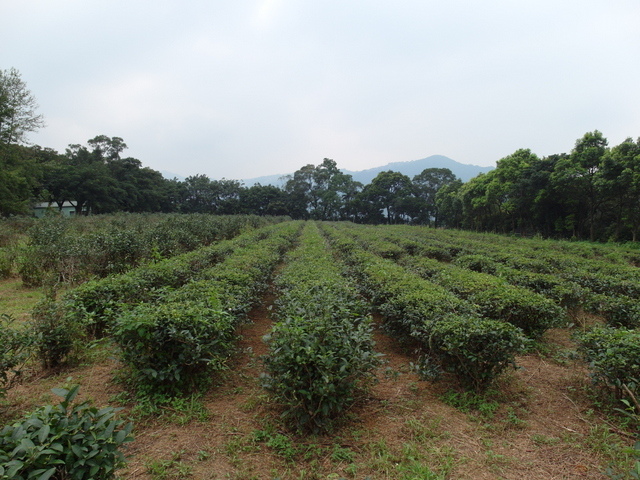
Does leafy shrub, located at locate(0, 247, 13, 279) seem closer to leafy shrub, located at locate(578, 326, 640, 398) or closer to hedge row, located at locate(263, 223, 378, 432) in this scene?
hedge row, located at locate(263, 223, 378, 432)

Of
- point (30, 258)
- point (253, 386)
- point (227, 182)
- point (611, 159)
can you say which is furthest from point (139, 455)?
point (227, 182)

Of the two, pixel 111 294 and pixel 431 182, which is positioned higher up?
pixel 431 182

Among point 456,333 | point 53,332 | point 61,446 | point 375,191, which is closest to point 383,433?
point 456,333

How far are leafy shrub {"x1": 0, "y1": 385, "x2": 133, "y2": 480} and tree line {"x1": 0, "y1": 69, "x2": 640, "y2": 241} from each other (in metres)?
25.4

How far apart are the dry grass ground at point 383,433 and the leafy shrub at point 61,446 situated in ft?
3.13

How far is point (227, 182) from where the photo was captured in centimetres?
6781

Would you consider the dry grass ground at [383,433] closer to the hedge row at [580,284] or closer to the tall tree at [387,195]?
the hedge row at [580,284]

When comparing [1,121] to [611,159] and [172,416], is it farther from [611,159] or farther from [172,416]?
[611,159]

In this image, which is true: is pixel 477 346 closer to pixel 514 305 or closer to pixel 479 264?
pixel 514 305

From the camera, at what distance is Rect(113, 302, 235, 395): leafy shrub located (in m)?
3.17

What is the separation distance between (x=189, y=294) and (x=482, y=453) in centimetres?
371

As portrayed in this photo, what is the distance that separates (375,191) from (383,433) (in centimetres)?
6343

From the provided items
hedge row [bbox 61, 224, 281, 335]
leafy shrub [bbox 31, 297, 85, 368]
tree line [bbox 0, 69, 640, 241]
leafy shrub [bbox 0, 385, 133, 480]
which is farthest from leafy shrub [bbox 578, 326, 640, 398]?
tree line [bbox 0, 69, 640, 241]

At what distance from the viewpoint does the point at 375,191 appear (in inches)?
2534
